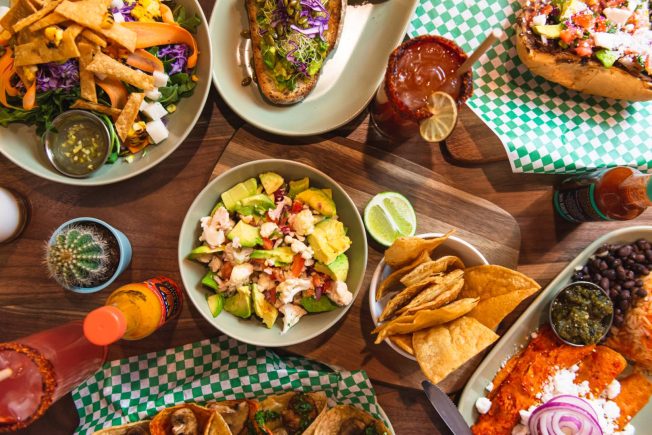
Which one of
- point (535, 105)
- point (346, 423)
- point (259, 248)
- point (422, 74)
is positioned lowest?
point (346, 423)

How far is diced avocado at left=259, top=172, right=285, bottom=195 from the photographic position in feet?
6.41

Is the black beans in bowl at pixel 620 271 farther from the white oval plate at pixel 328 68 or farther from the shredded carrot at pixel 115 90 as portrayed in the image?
the shredded carrot at pixel 115 90

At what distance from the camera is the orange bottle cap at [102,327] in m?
1.44

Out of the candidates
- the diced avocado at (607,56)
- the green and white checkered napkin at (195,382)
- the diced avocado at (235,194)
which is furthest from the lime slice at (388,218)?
the diced avocado at (607,56)

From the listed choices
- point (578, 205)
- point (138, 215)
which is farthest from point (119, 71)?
point (578, 205)

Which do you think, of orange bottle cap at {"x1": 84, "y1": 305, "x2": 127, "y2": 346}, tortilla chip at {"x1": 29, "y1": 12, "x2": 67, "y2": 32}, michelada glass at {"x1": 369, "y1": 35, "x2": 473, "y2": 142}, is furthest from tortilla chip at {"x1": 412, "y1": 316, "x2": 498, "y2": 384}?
tortilla chip at {"x1": 29, "y1": 12, "x2": 67, "y2": 32}

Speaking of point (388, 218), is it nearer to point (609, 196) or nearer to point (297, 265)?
point (297, 265)

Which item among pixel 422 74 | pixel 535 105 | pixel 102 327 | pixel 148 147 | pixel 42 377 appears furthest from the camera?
pixel 535 105

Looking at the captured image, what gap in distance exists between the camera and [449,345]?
171cm

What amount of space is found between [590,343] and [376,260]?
1.00 m

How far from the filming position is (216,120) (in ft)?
6.84

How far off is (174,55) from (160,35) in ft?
0.32

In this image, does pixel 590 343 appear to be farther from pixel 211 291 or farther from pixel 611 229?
pixel 211 291

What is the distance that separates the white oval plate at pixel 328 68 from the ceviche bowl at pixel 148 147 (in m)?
0.08
